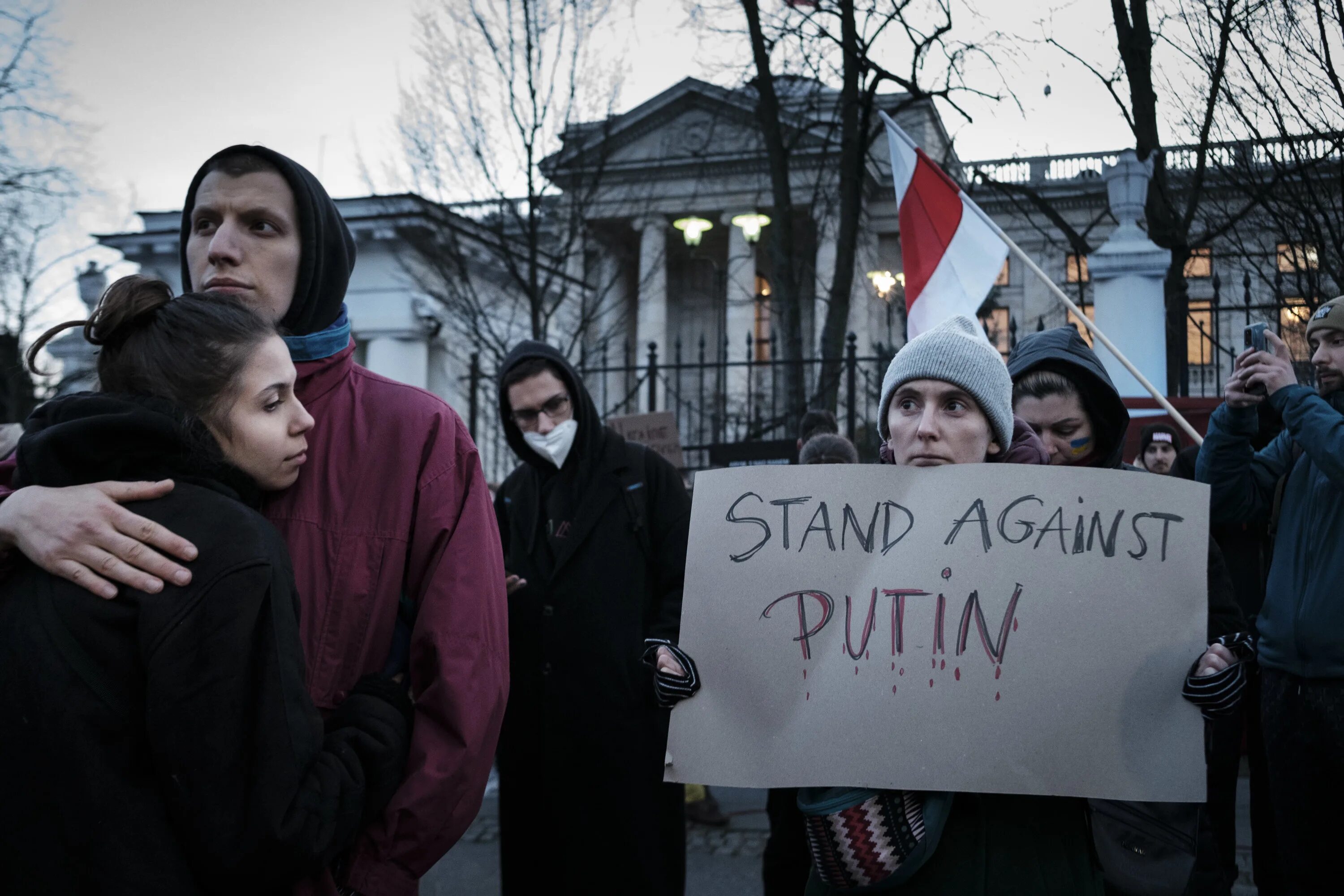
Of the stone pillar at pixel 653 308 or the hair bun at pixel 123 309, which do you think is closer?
the hair bun at pixel 123 309

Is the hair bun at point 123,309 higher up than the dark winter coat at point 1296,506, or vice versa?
the hair bun at point 123,309

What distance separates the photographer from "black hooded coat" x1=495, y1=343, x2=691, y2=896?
3379 mm

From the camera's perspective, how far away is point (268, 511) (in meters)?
1.82

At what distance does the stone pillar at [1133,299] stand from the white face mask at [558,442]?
5058 millimetres

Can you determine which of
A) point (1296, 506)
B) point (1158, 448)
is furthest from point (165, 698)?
point (1158, 448)

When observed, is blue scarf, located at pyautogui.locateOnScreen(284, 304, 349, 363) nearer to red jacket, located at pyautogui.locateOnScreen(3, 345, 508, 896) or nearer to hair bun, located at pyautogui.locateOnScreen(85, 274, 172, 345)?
red jacket, located at pyautogui.locateOnScreen(3, 345, 508, 896)

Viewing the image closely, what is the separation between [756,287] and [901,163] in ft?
71.2

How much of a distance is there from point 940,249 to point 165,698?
4.30 metres

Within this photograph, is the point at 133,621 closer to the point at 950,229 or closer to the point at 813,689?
the point at 813,689

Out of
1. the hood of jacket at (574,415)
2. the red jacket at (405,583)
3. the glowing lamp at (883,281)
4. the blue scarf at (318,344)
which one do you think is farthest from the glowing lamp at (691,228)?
the red jacket at (405,583)

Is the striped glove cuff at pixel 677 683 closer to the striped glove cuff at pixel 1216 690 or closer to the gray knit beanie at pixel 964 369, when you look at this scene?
the gray knit beanie at pixel 964 369

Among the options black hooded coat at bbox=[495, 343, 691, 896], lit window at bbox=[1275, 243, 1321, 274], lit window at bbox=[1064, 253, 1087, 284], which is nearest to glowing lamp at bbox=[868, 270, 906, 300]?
lit window at bbox=[1064, 253, 1087, 284]

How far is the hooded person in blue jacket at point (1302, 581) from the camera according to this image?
2.98m

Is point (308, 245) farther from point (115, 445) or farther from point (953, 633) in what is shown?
point (953, 633)
